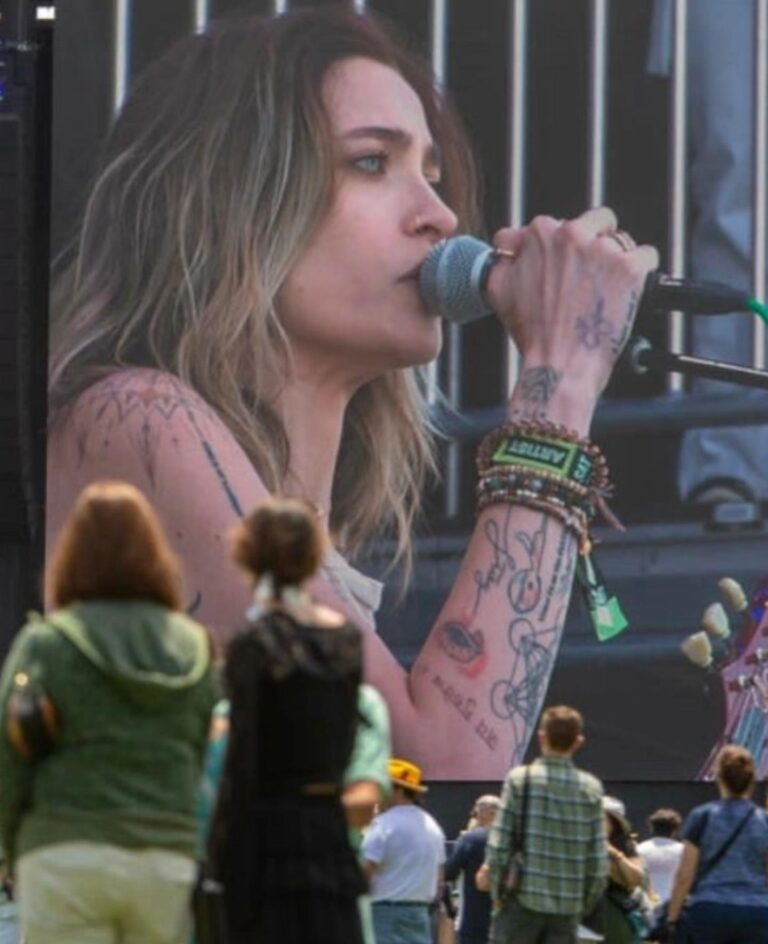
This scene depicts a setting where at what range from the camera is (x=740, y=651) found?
1628 centimetres

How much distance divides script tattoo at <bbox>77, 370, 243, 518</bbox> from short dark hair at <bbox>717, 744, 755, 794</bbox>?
5981mm

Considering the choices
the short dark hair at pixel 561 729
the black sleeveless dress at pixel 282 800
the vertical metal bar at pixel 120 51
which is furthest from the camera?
the vertical metal bar at pixel 120 51

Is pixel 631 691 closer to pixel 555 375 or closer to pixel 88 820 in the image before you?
pixel 555 375

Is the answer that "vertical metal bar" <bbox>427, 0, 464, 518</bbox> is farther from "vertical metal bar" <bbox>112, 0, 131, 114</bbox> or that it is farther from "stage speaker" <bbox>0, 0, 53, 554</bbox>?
"stage speaker" <bbox>0, 0, 53, 554</bbox>

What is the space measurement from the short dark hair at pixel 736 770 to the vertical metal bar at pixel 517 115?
6.59 metres

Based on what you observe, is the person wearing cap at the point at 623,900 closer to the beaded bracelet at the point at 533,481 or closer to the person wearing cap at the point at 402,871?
the person wearing cap at the point at 402,871

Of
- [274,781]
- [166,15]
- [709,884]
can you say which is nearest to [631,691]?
[166,15]

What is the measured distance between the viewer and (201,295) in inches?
634

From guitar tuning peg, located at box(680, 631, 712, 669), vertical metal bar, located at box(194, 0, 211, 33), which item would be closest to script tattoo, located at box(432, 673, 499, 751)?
guitar tuning peg, located at box(680, 631, 712, 669)

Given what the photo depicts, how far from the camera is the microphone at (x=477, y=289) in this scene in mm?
16281

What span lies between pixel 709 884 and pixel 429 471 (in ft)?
21.6

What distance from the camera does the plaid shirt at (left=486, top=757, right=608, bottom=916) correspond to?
30.9ft

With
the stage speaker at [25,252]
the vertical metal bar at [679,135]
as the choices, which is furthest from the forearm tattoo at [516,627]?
the stage speaker at [25,252]

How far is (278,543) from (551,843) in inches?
142
